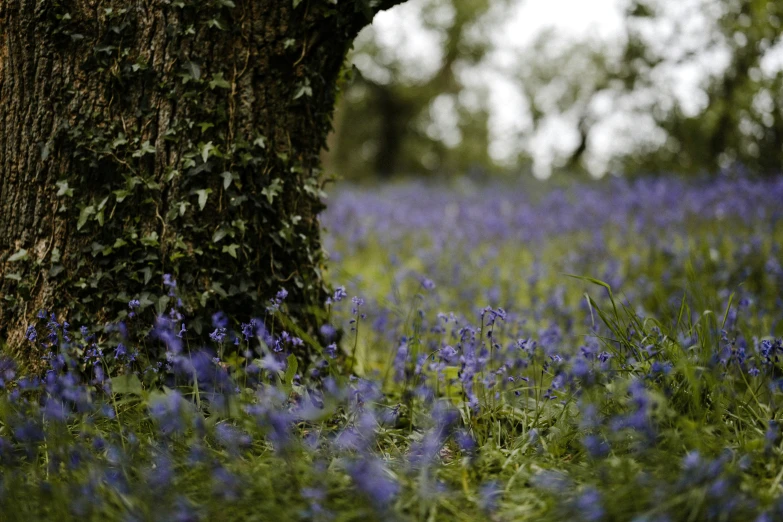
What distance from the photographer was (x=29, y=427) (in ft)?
6.00

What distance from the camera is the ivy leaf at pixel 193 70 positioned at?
8.56 ft

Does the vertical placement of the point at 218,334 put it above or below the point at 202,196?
below

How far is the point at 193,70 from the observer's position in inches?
103

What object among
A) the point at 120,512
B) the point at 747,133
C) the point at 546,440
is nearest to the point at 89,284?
the point at 120,512

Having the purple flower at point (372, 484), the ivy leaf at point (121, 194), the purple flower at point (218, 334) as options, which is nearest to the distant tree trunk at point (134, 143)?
the ivy leaf at point (121, 194)

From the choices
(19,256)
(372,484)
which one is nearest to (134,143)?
(19,256)

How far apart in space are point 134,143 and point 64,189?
0.34 metres

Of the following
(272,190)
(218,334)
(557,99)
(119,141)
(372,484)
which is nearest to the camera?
(372,484)

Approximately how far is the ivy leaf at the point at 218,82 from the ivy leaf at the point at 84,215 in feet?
2.33

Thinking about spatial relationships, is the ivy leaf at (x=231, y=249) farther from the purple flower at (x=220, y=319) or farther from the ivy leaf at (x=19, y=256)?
the ivy leaf at (x=19, y=256)

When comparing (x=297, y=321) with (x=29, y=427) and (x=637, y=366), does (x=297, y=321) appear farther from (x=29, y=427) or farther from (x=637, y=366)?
(x=637, y=366)

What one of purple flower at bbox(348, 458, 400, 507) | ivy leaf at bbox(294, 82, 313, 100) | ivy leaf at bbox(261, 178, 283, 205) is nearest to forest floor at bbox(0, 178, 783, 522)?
purple flower at bbox(348, 458, 400, 507)

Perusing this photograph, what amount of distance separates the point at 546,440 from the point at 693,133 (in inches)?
360

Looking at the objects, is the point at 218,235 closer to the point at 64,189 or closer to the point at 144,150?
the point at 144,150
